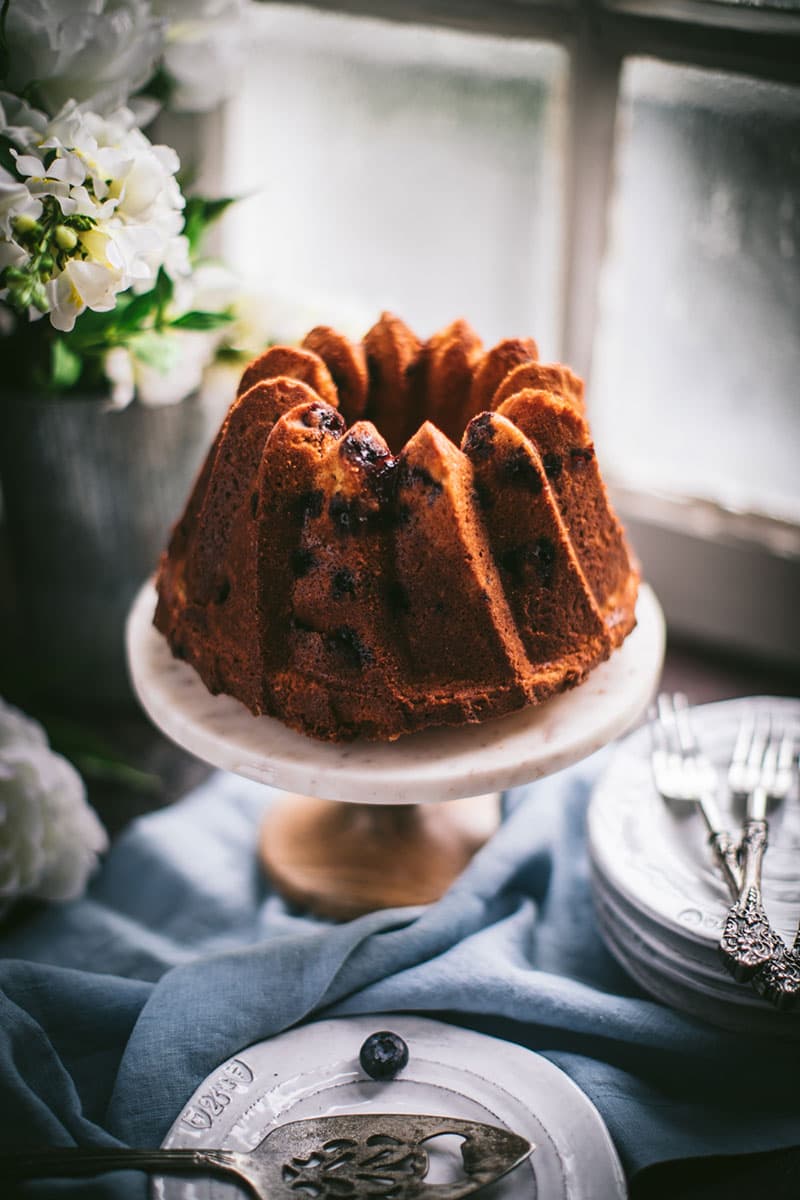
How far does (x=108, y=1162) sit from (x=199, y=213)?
1028 millimetres

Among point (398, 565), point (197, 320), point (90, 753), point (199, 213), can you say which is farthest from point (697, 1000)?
point (199, 213)

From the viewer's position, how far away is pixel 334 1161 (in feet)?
2.71

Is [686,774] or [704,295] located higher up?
[704,295]

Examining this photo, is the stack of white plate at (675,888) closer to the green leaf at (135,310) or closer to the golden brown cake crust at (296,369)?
the golden brown cake crust at (296,369)

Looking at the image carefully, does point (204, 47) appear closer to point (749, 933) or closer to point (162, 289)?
point (162, 289)

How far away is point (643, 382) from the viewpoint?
1650 millimetres

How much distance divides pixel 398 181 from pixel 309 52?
24cm

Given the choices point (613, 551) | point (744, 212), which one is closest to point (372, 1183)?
point (613, 551)

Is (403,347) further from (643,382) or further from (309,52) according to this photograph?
(309,52)

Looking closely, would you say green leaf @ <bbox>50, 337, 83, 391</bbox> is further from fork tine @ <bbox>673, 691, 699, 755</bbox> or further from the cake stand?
fork tine @ <bbox>673, 691, 699, 755</bbox>

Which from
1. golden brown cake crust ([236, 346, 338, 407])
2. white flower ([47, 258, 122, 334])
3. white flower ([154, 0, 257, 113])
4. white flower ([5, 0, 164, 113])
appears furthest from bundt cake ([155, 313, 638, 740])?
white flower ([154, 0, 257, 113])

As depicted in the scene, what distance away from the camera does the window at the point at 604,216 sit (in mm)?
1438

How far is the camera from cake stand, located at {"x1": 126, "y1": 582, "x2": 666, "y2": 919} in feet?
3.15

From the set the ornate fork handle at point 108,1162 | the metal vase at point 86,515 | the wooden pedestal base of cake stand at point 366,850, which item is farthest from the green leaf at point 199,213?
the ornate fork handle at point 108,1162
